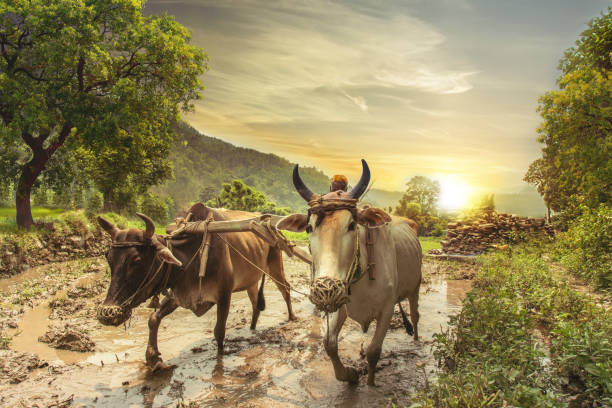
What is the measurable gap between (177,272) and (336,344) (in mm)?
2629

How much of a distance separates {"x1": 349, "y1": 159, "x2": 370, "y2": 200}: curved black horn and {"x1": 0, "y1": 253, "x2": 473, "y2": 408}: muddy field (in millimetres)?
1943

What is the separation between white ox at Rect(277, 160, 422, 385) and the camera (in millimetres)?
3416

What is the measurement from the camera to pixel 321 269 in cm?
328

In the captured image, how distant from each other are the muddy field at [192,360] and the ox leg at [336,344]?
1.04 feet

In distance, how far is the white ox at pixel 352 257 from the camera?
342cm

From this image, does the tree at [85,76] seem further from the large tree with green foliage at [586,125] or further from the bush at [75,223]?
the large tree with green foliage at [586,125]

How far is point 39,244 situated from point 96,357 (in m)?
11.1

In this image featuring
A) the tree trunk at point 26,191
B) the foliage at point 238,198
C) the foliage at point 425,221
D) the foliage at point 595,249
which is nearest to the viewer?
the foliage at point 595,249

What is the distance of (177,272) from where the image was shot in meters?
5.25

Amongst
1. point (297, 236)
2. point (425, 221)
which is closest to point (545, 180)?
point (425, 221)

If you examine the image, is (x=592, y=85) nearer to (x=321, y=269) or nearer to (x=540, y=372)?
(x=540, y=372)

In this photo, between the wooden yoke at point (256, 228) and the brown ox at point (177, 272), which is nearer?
the brown ox at point (177, 272)

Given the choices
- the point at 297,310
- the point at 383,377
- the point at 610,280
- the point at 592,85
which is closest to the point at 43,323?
the point at 297,310

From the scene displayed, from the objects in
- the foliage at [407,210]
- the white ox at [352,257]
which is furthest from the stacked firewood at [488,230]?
the foliage at [407,210]
